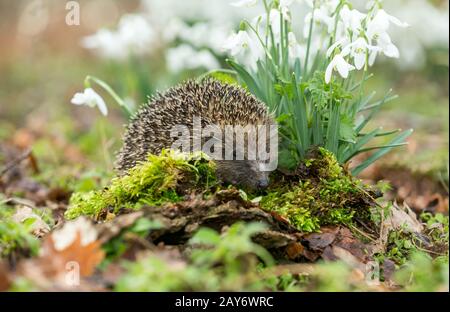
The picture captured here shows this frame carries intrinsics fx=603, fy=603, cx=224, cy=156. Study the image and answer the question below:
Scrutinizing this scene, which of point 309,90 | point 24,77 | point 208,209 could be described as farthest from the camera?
point 24,77

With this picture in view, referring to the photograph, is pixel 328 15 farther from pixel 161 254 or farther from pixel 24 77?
pixel 24 77

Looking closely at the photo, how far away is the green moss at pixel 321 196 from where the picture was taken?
4.85 m

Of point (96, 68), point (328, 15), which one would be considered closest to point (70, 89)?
point (96, 68)

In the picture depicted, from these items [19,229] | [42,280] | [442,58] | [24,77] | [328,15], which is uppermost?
[24,77]

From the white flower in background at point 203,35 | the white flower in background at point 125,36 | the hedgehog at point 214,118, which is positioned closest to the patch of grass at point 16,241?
the hedgehog at point 214,118

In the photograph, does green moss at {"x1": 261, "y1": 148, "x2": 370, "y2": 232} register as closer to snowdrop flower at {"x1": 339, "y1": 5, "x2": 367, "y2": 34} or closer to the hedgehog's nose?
the hedgehog's nose

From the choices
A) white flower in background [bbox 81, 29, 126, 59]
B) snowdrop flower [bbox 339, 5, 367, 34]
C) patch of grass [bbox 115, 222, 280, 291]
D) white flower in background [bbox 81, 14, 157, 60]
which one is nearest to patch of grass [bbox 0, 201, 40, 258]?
patch of grass [bbox 115, 222, 280, 291]

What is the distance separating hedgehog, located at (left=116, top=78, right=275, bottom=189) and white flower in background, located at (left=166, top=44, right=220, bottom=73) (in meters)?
4.31

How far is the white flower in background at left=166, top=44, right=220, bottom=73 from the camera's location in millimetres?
9883

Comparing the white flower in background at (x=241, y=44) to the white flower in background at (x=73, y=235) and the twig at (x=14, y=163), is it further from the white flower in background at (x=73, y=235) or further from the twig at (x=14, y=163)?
the twig at (x=14, y=163)

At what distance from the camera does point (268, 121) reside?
5344 mm

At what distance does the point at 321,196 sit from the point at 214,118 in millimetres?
1195

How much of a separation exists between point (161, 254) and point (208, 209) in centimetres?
67

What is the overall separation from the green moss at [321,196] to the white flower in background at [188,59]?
5.09 meters
